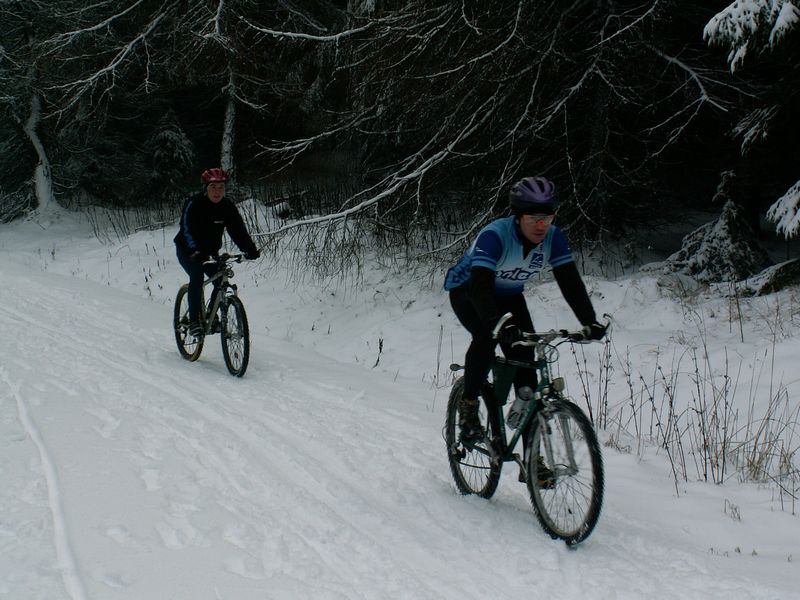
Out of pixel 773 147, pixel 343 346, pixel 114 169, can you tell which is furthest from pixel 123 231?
pixel 773 147

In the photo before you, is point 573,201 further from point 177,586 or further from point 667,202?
point 177,586

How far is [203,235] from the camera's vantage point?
8.52 meters

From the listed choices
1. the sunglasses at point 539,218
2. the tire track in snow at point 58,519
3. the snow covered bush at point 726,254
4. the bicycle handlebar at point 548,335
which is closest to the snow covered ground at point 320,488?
the tire track in snow at point 58,519

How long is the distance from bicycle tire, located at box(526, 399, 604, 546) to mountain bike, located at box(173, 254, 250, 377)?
14.5ft

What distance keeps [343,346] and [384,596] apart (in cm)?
757

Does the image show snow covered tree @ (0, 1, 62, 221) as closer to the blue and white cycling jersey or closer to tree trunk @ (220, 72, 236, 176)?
tree trunk @ (220, 72, 236, 176)

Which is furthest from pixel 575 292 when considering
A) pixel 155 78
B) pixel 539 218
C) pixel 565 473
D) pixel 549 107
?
pixel 155 78

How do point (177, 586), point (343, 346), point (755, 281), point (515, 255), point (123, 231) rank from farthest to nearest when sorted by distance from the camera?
point (123, 231) → point (343, 346) → point (755, 281) → point (515, 255) → point (177, 586)

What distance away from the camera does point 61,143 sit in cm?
2206

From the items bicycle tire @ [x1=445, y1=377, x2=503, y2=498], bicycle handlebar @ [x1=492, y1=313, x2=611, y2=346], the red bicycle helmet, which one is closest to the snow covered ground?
bicycle tire @ [x1=445, y1=377, x2=503, y2=498]

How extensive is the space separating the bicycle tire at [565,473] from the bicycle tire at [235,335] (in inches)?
176

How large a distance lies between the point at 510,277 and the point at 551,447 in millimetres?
1105

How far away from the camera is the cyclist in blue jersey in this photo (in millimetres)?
4152

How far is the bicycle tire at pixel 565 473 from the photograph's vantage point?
3898 millimetres
